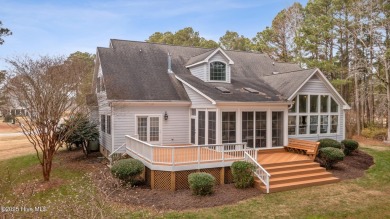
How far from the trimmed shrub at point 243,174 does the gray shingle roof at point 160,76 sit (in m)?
3.64

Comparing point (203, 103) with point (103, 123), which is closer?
point (203, 103)

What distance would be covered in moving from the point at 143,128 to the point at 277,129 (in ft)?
24.2

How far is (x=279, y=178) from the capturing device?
11.3 metres

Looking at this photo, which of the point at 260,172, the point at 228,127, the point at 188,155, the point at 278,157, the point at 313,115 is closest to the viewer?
the point at 260,172

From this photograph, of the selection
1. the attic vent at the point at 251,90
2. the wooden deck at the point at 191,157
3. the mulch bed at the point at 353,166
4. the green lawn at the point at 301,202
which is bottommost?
the green lawn at the point at 301,202

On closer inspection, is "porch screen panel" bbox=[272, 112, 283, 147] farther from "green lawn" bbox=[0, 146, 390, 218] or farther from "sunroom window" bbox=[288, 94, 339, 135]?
"green lawn" bbox=[0, 146, 390, 218]

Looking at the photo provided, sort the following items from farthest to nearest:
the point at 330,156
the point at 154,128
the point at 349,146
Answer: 1. the point at 349,146
2. the point at 154,128
3. the point at 330,156

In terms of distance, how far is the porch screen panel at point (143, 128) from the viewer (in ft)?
A: 49.4

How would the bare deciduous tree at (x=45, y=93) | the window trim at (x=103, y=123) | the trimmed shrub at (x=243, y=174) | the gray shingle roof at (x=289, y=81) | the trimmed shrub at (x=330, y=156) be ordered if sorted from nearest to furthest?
the trimmed shrub at (x=243, y=174) < the bare deciduous tree at (x=45, y=93) < the trimmed shrub at (x=330, y=156) < the gray shingle roof at (x=289, y=81) < the window trim at (x=103, y=123)

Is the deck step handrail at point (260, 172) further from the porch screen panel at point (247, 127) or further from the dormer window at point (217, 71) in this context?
the dormer window at point (217, 71)

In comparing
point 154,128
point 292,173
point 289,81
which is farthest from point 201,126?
point 289,81

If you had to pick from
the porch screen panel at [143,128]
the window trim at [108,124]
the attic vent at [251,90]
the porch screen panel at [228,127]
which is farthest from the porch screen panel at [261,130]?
the window trim at [108,124]

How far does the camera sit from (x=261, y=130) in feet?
47.0

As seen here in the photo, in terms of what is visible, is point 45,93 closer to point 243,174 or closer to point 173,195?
point 173,195
